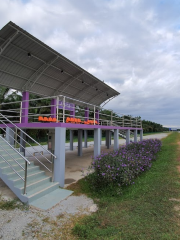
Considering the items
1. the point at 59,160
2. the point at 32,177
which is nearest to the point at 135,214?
the point at 59,160

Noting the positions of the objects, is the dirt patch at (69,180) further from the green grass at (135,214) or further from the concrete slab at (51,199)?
the concrete slab at (51,199)

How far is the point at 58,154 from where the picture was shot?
5.88m

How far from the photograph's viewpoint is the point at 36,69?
33.2 ft

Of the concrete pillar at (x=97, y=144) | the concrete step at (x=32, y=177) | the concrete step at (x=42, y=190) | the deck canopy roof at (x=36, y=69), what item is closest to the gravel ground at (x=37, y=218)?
the concrete step at (x=42, y=190)

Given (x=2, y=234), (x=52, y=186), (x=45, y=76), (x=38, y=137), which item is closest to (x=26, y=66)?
(x=45, y=76)

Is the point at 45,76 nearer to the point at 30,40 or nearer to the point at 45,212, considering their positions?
the point at 30,40

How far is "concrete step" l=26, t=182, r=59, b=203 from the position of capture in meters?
4.60

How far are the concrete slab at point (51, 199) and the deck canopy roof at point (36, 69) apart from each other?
269 inches

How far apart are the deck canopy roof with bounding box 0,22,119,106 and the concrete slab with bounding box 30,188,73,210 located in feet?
22.4

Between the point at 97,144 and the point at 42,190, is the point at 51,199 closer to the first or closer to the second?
the point at 42,190

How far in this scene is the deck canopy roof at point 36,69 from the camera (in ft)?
25.9

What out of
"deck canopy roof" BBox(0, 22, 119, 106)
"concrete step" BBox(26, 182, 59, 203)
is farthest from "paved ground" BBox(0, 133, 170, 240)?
"deck canopy roof" BBox(0, 22, 119, 106)

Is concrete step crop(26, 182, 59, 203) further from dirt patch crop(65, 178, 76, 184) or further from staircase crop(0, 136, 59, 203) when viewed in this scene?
dirt patch crop(65, 178, 76, 184)

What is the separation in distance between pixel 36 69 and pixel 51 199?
313 inches
